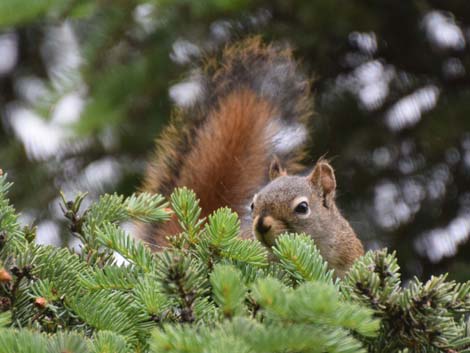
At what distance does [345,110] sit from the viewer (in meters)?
2.26

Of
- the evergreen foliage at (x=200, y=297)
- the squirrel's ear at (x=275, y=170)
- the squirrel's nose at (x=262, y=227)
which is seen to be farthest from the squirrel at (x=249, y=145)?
the evergreen foliage at (x=200, y=297)

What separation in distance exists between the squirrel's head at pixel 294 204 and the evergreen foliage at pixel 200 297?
594 millimetres

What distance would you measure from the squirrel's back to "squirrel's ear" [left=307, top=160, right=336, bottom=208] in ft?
0.36

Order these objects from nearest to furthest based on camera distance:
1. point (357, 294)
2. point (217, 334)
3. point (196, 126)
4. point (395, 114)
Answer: point (217, 334) < point (357, 294) < point (196, 126) < point (395, 114)

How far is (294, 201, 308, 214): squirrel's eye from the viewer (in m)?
1.95

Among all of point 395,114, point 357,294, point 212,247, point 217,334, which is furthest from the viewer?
point 395,114

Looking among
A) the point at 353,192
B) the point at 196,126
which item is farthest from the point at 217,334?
the point at 353,192

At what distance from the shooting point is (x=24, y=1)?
177 cm

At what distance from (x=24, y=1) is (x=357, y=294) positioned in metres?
1.10

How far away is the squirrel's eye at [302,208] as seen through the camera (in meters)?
1.95

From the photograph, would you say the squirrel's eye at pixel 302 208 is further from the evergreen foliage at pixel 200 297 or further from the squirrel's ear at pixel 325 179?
the evergreen foliage at pixel 200 297

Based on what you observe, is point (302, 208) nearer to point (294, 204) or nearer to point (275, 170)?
point (294, 204)

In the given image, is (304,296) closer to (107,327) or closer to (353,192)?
(107,327)

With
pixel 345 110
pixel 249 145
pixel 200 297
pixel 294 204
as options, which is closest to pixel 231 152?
pixel 249 145
